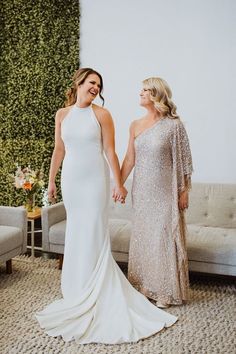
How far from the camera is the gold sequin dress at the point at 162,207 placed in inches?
125

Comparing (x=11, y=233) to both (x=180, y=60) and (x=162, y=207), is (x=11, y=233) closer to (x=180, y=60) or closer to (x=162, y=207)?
(x=162, y=207)

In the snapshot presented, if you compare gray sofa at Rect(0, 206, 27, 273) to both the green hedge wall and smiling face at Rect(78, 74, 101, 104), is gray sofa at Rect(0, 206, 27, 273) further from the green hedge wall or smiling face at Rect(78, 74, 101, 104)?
smiling face at Rect(78, 74, 101, 104)

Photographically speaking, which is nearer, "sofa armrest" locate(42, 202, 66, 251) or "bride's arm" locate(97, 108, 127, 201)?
"bride's arm" locate(97, 108, 127, 201)

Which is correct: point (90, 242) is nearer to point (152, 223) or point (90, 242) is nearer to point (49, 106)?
point (152, 223)

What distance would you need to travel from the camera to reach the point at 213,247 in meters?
3.59

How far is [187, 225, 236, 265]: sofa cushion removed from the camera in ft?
11.6

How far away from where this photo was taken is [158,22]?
4.57m

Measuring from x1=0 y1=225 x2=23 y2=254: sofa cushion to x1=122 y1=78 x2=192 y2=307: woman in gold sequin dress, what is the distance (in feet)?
4.16

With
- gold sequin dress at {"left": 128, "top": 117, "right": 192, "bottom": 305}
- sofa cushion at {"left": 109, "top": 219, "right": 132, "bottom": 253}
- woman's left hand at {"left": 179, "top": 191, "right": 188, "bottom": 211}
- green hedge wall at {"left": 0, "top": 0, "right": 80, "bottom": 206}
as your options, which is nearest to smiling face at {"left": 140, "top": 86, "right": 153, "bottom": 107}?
gold sequin dress at {"left": 128, "top": 117, "right": 192, "bottom": 305}

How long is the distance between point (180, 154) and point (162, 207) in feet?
1.38

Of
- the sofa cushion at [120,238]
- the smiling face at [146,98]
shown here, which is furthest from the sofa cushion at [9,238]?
the smiling face at [146,98]

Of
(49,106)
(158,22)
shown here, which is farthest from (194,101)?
(49,106)

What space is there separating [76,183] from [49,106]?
7.78ft

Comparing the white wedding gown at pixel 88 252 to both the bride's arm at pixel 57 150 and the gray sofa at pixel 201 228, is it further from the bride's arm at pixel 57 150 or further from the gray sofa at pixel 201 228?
the gray sofa at pixel 201 228
